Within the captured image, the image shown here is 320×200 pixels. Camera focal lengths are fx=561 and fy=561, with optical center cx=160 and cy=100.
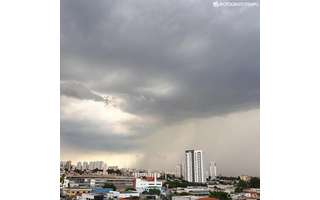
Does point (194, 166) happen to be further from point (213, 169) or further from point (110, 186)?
point (110, 186)

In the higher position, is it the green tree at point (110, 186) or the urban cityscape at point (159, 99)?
the urban cityscape at point (159, 99)

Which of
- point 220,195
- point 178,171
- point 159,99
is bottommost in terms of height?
point 220,195

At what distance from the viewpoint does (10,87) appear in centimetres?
348

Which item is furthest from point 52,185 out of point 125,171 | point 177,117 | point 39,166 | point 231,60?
point 231,60

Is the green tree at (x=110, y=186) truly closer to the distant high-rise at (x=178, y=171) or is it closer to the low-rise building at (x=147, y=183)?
the low-rise building at (x=147, y=183)

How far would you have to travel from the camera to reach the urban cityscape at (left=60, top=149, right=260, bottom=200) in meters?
3.54

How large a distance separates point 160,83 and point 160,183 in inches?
25.0

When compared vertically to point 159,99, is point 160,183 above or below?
below

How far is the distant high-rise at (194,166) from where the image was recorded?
3527mm

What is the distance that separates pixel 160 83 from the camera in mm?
3549

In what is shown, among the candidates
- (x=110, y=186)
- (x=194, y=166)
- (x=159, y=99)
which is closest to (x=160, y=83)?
(x=159, y=99)

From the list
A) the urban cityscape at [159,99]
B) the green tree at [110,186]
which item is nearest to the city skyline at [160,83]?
the urban cityscape at [159,99]

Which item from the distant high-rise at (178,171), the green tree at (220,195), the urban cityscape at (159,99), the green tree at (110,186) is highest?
the urban cityscape at (159,99)
